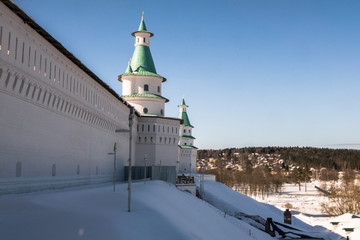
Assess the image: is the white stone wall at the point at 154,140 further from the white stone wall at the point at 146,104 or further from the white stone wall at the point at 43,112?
the white stone wall at the point at 43,112

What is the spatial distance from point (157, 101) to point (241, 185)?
5395cm

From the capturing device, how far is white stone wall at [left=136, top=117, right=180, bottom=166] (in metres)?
48.6

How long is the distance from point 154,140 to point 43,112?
92.7 feet

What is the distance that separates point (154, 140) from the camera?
48875 mm

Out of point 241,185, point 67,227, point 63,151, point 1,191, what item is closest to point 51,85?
point 63,151

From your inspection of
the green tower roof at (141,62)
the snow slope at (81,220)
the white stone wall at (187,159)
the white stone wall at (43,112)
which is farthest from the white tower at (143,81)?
the snow slope at (81,220)

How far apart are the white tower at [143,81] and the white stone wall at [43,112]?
58.8 ft

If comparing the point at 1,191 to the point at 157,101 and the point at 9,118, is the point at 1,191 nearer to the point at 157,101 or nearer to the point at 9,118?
the point at 9,118

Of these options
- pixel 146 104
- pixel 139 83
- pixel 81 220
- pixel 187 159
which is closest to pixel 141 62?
pixel 139 83

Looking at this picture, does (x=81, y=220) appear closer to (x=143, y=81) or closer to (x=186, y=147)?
(x=143, y=81)

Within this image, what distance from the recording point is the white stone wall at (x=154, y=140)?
4859 centimetres

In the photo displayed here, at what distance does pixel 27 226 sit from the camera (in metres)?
10.7

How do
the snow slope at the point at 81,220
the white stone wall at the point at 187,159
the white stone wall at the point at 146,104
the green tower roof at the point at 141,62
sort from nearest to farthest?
the snow slope at the point at 81,220
the white stone wall at the point at 146,104
the green tower roof at the point at 141,62
the white stone wall at the point at 187,159

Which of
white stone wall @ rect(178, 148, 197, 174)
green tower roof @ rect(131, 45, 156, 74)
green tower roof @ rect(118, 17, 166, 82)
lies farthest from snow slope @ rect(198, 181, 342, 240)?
white stone wall @ rect(178, 148, 197, 174)
